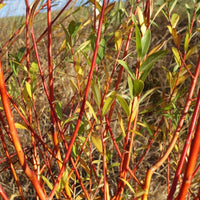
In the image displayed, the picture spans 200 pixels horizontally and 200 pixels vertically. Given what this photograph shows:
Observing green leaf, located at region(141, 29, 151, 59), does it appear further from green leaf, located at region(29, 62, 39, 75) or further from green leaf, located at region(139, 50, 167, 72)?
green leaf, located at region(29, 62, 39, 75)

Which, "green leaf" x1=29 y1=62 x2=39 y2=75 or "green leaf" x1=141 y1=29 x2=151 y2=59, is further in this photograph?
"green leaf" x1=29 y1=62 x2=39 y2=75

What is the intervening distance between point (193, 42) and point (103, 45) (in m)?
2.39

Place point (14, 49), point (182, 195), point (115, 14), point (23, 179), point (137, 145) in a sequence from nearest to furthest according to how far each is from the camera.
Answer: point (182, 195) < point (115, 14) < point (23, 179) < point (137, 145) < point (14, 49)

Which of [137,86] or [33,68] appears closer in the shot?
[137,86]

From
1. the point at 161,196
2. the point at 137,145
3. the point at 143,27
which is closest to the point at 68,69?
the point at 137,145

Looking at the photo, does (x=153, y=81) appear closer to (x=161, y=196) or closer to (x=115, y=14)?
(x=161, y=196)

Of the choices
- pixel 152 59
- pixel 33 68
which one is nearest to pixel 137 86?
pixel 152 59

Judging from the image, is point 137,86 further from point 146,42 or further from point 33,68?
point 33,68

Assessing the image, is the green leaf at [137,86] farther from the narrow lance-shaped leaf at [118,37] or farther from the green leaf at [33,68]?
the green leaf at [33,68]

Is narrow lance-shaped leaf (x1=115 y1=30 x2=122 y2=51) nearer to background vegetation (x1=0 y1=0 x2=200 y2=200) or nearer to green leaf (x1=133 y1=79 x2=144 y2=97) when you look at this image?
background vegetation (x1=0 y1=0 x2=200 y2=200)

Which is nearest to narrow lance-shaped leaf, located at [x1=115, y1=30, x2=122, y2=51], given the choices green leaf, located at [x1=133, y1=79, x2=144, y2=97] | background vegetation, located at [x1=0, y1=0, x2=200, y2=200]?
background vegetation, located at [x1=0, y1=0, x2=200, y2=200]

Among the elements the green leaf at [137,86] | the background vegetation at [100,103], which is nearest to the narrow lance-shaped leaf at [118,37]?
the background vegetation at [100,103]

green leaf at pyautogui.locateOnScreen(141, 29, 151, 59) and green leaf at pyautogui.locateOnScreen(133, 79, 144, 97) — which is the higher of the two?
green leaf at pyautogui.locateOnScreen(141, 29, 151, 59)

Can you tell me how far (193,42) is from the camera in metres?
2.72
